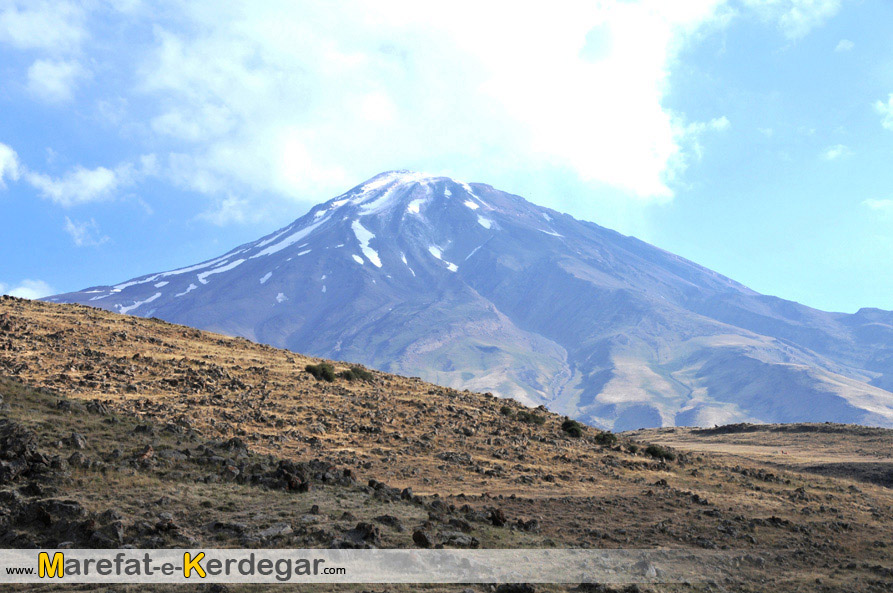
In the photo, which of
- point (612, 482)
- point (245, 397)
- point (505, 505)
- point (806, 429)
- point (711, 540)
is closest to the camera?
point (711, 540)

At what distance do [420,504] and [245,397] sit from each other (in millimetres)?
13843

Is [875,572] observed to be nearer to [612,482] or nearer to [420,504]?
[612,482]

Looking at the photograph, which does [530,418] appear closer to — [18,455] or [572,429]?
[572,429]

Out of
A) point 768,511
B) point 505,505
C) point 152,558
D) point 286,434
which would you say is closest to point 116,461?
point 152,558

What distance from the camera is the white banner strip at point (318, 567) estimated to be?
11.2 metres

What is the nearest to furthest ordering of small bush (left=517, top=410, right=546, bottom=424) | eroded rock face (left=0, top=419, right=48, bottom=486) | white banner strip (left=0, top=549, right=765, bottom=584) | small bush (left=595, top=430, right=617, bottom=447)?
white banner strip (left=0, top=549, right=765, bottom=584), eroded rock face (left=0, top=419, right=48, bottom=486), small bush (left=595, top=430, right=617, bottom=447), small bush (left=517, top=410, right=546, bottom=424)

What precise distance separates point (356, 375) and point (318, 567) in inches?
1003

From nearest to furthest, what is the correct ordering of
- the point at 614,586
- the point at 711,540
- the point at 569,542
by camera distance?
the point at 614,586
the point at 569,542
the point at 711,540

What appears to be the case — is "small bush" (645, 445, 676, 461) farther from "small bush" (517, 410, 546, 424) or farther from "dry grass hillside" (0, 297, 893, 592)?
"small bush" (517, 410, 546, 424)

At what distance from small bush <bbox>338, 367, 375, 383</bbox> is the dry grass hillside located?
0.78 ft

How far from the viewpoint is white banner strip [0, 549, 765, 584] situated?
11.2 m

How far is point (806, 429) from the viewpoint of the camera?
60406 mm

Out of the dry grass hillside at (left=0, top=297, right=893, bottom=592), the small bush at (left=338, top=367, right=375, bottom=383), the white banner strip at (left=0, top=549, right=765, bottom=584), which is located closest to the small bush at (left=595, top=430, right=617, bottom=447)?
the dry grass hillside at (left=0, top=297, right=893, bottom=592)

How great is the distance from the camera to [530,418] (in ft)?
118
